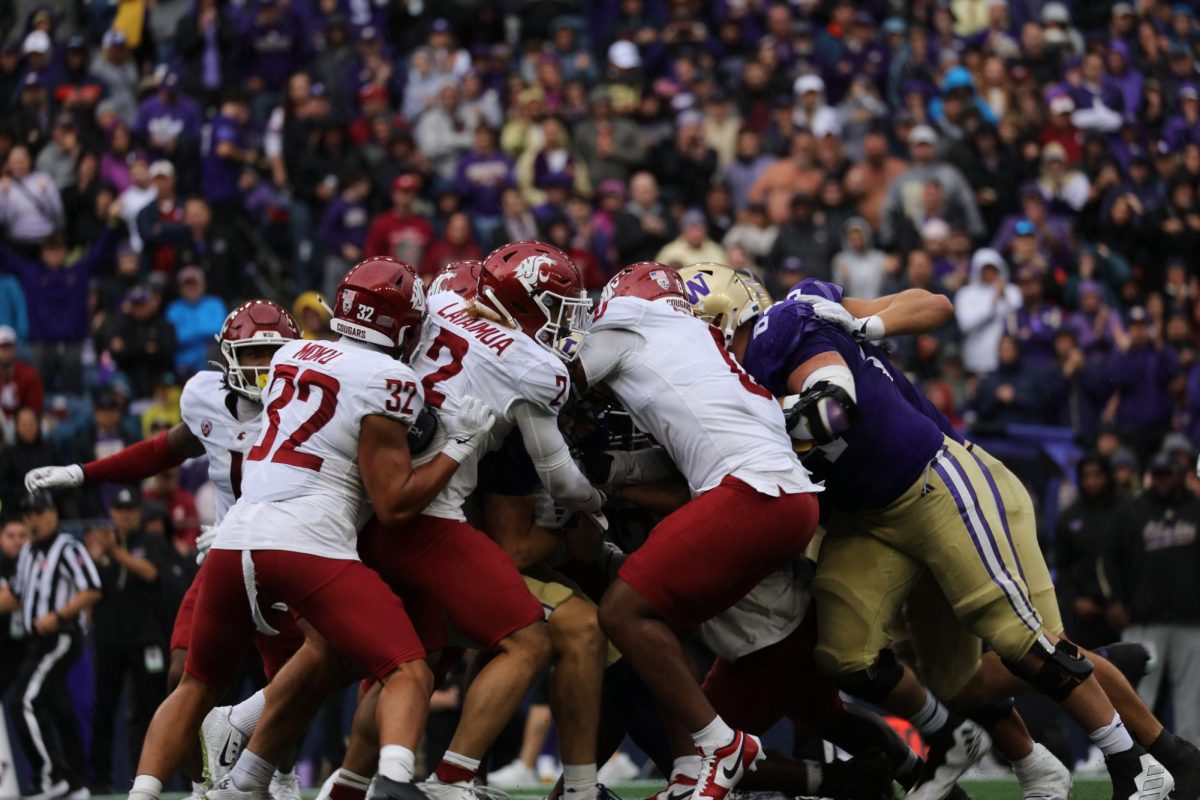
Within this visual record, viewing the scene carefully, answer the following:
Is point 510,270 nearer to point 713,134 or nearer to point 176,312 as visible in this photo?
point 176,312

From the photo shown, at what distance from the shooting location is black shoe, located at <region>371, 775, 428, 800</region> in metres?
5.87

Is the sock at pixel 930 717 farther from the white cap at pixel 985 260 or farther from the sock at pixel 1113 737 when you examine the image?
the white cap at pixel 985 260

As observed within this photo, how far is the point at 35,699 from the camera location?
1060cm

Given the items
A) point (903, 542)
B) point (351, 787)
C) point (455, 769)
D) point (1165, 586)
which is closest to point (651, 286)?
point (903, 542)

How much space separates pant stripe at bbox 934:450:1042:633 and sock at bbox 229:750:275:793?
8.47 feet

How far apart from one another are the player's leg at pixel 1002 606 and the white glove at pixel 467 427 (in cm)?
158

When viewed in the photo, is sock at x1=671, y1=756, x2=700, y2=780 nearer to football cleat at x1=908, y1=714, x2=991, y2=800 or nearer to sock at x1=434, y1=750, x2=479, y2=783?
sock at x1=434, y1=750, x2=479, y2=783

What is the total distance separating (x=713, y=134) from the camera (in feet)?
52.3

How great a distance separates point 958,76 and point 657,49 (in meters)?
2.62

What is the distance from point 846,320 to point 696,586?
1.13 meters

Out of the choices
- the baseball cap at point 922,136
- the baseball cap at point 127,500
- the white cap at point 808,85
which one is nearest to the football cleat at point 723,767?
the baseball cap at point 127,500

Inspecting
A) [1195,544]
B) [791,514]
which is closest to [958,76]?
[1195,544]

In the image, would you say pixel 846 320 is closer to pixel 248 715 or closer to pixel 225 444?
pixel 225 444

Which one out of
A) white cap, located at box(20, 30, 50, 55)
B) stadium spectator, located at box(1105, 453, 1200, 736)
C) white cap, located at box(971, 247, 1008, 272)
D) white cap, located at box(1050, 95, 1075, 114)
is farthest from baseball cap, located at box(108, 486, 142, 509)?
white cap, located at box(1050, 95, 1075, 114)
